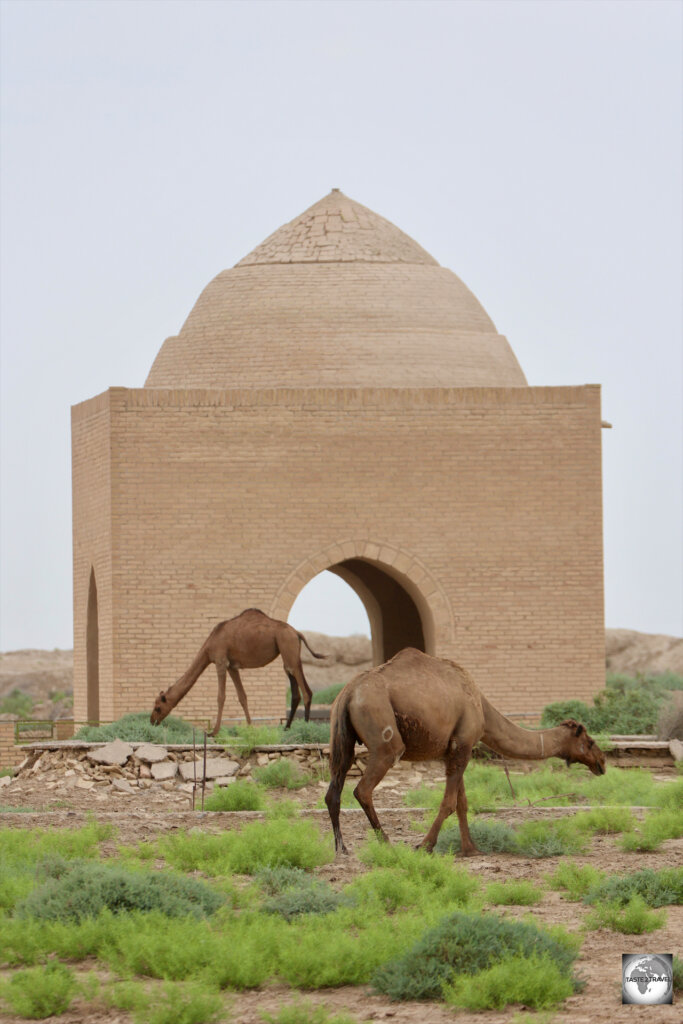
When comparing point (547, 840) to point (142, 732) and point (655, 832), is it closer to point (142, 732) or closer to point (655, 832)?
point (655, 832)

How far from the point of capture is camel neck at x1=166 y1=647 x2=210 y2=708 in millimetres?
19250

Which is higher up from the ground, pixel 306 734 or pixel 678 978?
pixel 306 734

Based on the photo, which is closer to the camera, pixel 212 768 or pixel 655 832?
pixel 655 832

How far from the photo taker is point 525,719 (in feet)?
73.8

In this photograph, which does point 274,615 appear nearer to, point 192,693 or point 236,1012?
point 192,693

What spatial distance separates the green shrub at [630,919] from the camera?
351 inches

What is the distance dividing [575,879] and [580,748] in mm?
2717

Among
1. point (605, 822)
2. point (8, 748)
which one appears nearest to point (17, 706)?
point (8, 748)

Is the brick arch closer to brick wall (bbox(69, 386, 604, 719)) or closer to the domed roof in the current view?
brick wall (bbox(69, 386, 604, 719))

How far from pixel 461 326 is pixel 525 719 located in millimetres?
6375

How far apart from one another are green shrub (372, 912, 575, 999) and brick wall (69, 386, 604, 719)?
48.5 feet

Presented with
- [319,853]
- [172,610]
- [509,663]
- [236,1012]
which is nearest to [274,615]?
[172,610]

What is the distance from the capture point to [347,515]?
2306 centimetres

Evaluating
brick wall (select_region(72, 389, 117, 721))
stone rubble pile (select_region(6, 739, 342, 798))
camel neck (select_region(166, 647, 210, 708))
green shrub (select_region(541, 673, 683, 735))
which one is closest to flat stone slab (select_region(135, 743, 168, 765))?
stone rubble pile (select_region(6, 739, 342, 798))
